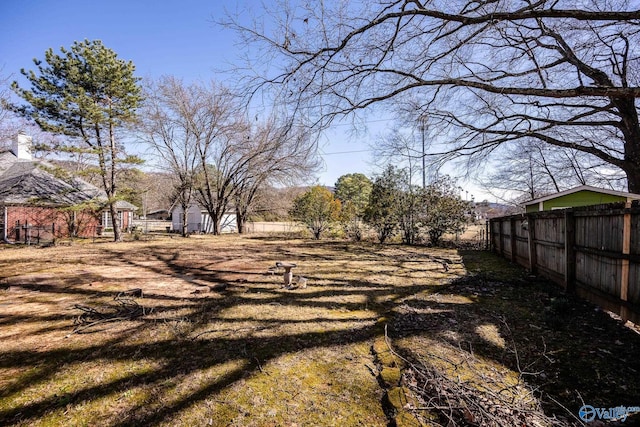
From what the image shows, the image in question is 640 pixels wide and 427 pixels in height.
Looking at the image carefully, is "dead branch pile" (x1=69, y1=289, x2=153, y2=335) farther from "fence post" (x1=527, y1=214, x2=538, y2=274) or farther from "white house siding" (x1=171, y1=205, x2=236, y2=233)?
"white house siding" (x1=171, y1=205, x2=236, y2=233)

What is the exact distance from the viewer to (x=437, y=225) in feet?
44.8

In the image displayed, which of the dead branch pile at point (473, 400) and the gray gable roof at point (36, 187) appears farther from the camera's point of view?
the gray gable roof at point (36, 187)

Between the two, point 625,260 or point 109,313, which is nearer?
point 625,260

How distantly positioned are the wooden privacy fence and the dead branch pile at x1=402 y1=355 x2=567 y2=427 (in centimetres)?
176

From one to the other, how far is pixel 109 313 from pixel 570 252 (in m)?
6.59

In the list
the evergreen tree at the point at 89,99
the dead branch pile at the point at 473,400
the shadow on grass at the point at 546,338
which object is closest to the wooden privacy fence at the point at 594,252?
the shadow on grass at the point at 546,338

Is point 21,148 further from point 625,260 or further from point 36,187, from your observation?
point 625,260

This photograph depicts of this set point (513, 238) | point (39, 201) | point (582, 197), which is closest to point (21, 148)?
point (39, 201)

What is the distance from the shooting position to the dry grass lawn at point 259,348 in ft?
6.63

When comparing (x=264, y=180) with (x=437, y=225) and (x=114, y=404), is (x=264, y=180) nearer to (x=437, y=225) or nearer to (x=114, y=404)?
(x=437, y=225)

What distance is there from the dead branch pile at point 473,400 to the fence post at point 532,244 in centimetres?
→ 463

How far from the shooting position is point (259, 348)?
9.52ft

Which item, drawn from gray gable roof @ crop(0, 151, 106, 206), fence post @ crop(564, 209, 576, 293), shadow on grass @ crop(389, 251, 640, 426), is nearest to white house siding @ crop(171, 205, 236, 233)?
gray gable roof @ crop(0, 151, 106, 206)

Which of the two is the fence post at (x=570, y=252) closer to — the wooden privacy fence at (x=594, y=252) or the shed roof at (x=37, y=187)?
the wooden privacy fence at (x=594, y=252)
